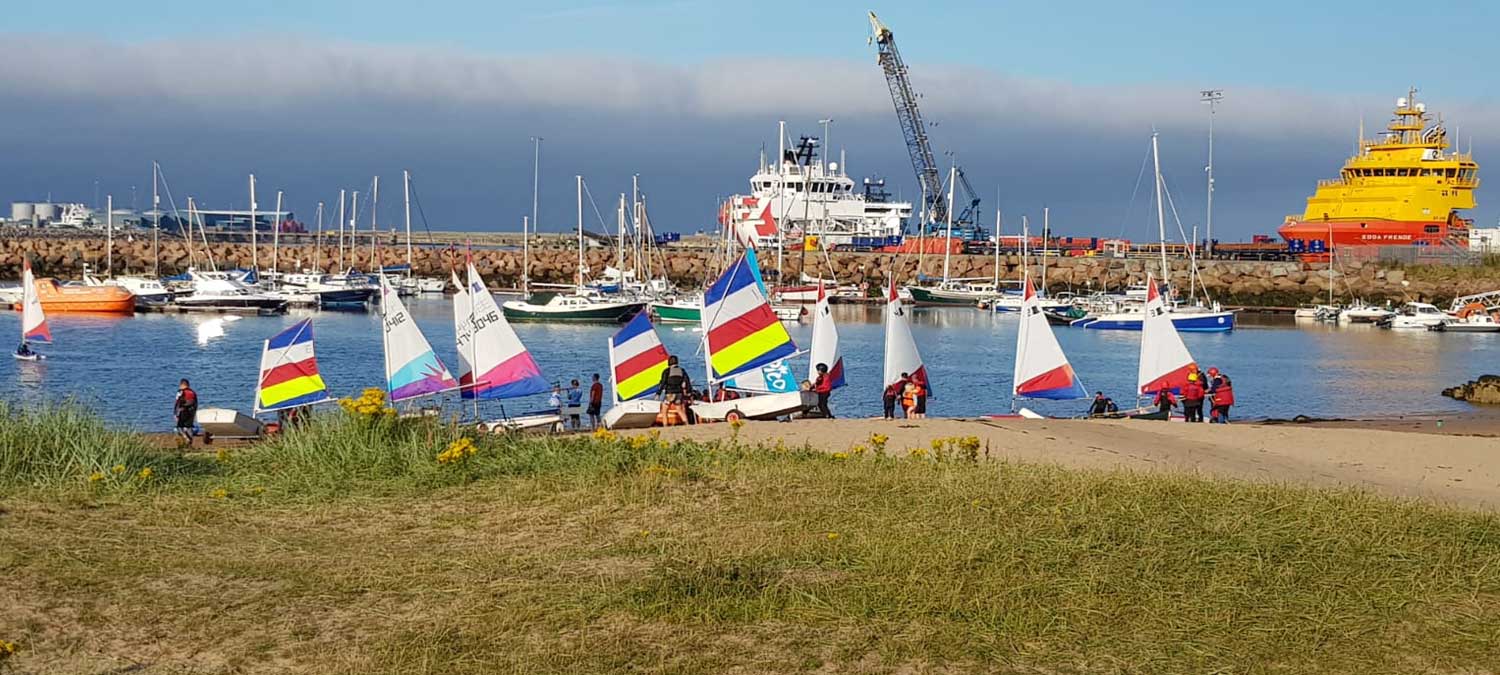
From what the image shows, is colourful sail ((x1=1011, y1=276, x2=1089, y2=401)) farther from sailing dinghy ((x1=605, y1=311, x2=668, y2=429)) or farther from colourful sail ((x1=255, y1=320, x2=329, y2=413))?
colourful sail ((x1=255, y1=320, x2=329, y2=413))

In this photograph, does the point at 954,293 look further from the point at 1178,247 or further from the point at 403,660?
the point at 403,660

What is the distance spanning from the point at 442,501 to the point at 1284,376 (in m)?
35.4

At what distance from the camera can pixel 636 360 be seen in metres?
23.9

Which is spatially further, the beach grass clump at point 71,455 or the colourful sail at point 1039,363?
the colourful sail at point 1039,363

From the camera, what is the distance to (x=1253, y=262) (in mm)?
81938

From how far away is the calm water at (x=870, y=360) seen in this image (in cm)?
3259

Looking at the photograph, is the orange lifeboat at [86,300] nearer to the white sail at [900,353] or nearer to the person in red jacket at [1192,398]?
the white sail at [900,353]

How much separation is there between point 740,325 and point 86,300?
1889 inches

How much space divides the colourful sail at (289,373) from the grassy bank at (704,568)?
1054 centimetres

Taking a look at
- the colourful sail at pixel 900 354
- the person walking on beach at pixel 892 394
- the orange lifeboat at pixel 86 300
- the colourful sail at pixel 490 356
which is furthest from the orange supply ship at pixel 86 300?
the person walking on beach at pixel 892 394

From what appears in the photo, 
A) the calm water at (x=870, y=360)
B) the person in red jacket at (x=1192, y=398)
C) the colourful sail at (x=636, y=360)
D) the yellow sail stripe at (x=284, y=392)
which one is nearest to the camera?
the yellow sail stripe at (x=284, y=392)

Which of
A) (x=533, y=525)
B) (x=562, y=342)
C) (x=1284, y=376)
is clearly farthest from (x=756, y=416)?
(x=562, y=342)

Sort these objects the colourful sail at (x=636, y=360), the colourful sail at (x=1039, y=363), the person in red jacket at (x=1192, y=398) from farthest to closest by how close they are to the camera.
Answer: the colourful sail at (x=1039, y=363)
the colourful sail at (x=636, y=360)
the person in red jacket at (x=1192, y=398)

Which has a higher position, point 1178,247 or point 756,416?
point 1178,247
